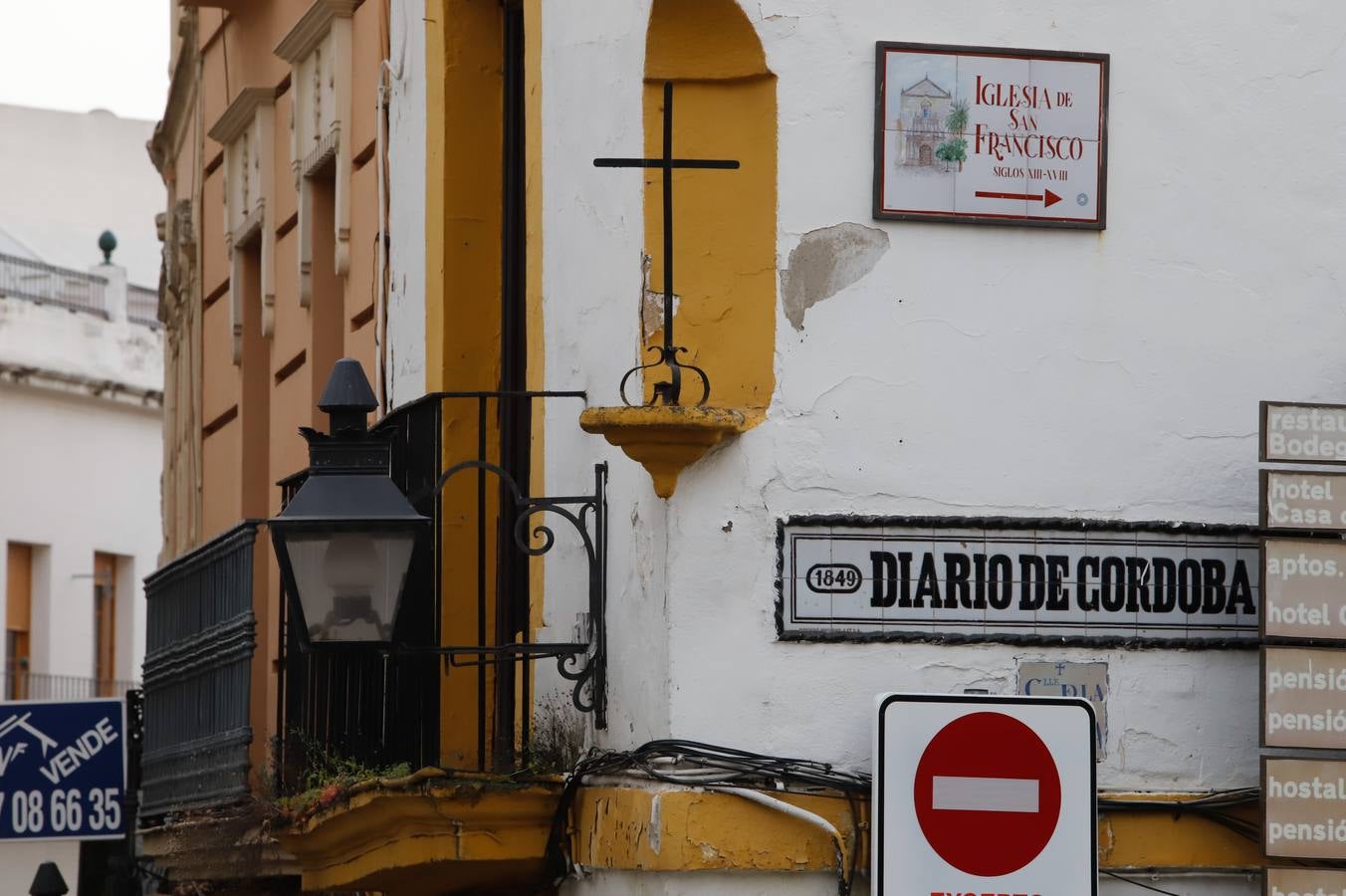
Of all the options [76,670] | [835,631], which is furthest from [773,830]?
[76,670]

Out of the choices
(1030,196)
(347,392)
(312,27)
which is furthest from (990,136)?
(312,27)

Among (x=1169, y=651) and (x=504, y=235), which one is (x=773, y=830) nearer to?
(x=1169, y=651)

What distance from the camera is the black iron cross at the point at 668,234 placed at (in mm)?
8211

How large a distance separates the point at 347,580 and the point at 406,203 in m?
2.75

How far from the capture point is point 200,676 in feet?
39.4

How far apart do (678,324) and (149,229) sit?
1326 inches

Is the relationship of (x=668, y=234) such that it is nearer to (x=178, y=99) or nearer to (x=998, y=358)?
(x=998, y=358)

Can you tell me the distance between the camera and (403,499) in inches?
343

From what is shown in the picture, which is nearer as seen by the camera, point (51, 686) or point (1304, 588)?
point (1304, 588)

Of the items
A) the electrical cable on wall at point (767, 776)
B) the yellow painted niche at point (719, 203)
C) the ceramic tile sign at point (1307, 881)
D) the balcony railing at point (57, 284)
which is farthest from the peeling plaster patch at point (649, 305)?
the balcony railing at point (57, 284)

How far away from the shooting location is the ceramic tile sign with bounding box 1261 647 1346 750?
8.12 metres

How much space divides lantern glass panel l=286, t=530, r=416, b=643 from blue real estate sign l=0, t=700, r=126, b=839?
10.4ft

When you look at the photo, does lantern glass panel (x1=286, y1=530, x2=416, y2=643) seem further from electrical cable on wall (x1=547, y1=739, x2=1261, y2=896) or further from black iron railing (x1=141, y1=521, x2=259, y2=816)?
black iron railing (x1=141, y1=521, x2=259, y2=816)

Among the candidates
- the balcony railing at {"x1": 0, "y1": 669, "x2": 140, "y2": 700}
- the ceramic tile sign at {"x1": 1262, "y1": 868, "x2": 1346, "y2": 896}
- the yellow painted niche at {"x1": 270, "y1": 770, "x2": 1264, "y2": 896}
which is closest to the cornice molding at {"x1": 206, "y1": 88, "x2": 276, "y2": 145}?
the yellow painted niche at {"x1": 270, "y1": 770, "x2": 1264, "y2": 896}
